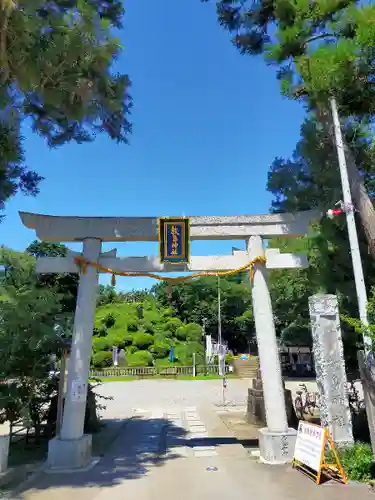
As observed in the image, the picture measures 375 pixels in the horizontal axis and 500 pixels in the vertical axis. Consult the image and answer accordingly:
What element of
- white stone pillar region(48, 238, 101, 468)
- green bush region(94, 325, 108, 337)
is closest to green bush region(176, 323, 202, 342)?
green bush region(94, 325, 108, 337)

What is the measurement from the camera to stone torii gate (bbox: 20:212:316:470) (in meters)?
8.36

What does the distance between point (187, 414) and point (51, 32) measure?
13172mm

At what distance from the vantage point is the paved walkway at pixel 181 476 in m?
6.03

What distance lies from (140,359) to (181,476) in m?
25.2

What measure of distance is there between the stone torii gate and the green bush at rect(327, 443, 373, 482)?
149 centimetres

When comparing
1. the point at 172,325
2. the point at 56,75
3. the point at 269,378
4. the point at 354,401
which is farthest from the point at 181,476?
the point at 172,325

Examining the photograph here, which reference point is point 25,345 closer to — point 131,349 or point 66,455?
point 66,455

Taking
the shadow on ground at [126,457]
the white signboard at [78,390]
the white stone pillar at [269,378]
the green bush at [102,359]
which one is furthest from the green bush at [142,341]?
the white stone pillar at [269,378]

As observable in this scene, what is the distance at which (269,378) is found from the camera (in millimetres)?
8359

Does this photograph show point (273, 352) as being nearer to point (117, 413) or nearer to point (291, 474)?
point (291, 474)

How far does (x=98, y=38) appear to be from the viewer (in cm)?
742

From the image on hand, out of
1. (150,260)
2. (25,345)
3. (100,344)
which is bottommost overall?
(25,345)

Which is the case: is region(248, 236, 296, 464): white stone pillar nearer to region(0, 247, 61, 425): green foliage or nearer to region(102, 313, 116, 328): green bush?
region(0, 247, 61, 425): green foliage

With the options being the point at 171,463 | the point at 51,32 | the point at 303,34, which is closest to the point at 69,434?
the point at 171,463
